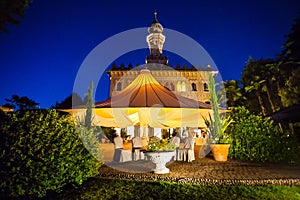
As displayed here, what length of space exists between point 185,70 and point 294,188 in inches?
1004

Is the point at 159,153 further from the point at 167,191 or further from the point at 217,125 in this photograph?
the point at 217,125

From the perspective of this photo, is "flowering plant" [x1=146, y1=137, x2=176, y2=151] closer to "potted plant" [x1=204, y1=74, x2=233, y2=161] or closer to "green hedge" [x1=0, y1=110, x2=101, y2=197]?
"green hedge" [x1=0, y1=110, x2=101, y2=197]

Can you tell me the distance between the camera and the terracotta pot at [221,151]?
9.13 m

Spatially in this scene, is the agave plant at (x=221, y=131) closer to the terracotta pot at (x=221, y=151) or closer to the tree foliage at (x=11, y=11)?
the terracotta pot at (x=221, y=151)

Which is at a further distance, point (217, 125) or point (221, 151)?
point (217, 125)

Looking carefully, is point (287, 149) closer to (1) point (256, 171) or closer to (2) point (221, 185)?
(1) point (256, 171)

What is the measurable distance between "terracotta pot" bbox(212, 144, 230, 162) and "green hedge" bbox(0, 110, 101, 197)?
17.1ft

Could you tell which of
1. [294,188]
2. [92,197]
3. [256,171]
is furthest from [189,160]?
[92,197]

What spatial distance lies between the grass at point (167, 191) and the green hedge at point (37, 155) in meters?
0.33

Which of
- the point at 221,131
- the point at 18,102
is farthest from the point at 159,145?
the point at 18,102

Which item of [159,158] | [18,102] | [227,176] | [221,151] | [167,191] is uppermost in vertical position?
[18,102]

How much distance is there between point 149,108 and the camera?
30.7 feet

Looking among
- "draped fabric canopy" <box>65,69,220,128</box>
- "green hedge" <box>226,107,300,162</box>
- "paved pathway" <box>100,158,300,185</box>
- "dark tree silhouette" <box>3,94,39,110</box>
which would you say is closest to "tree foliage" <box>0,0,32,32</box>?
"paved pathway" <box>100,158,300,185</box>

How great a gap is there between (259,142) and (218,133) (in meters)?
1.47
